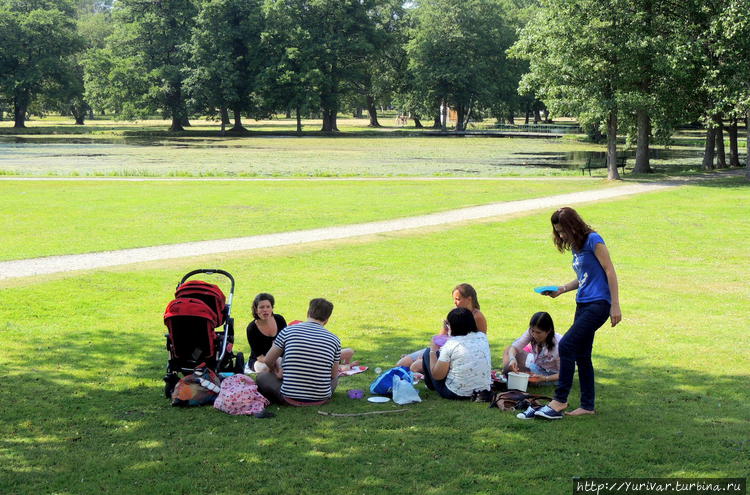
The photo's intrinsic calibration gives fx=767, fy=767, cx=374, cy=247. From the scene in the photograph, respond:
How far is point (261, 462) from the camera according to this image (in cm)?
590

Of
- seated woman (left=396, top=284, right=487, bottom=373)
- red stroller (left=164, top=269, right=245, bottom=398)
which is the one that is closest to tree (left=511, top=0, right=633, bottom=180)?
seated woman (left=396, top=284, right=487, bottom=373)

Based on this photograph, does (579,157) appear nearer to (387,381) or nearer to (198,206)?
(198,206)

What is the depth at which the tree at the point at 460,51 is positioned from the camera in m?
80.9

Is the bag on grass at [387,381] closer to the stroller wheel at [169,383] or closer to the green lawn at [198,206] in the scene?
the stroller wheel at [169,383]

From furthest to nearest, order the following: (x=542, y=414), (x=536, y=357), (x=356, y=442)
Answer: (x=536, y=357), (x=542, y=414), (x=356, y=442)

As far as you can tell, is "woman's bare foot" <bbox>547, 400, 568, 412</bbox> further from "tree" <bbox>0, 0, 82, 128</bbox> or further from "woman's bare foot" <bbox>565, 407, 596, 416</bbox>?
"tree" <bbox>0, 0, 82, 128</bbox>

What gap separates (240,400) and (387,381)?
1479mm

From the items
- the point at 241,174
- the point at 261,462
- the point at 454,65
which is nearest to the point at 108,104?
the point at 454,65

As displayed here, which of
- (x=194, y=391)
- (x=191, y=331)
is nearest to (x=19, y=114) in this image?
(x=191, y=331)

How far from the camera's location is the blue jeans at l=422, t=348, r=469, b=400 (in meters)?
7.55

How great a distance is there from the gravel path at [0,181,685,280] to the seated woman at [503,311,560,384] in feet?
31.4

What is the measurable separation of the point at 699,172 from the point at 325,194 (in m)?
20.0

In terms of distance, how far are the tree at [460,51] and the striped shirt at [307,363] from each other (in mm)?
75037

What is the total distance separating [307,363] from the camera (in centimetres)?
729
